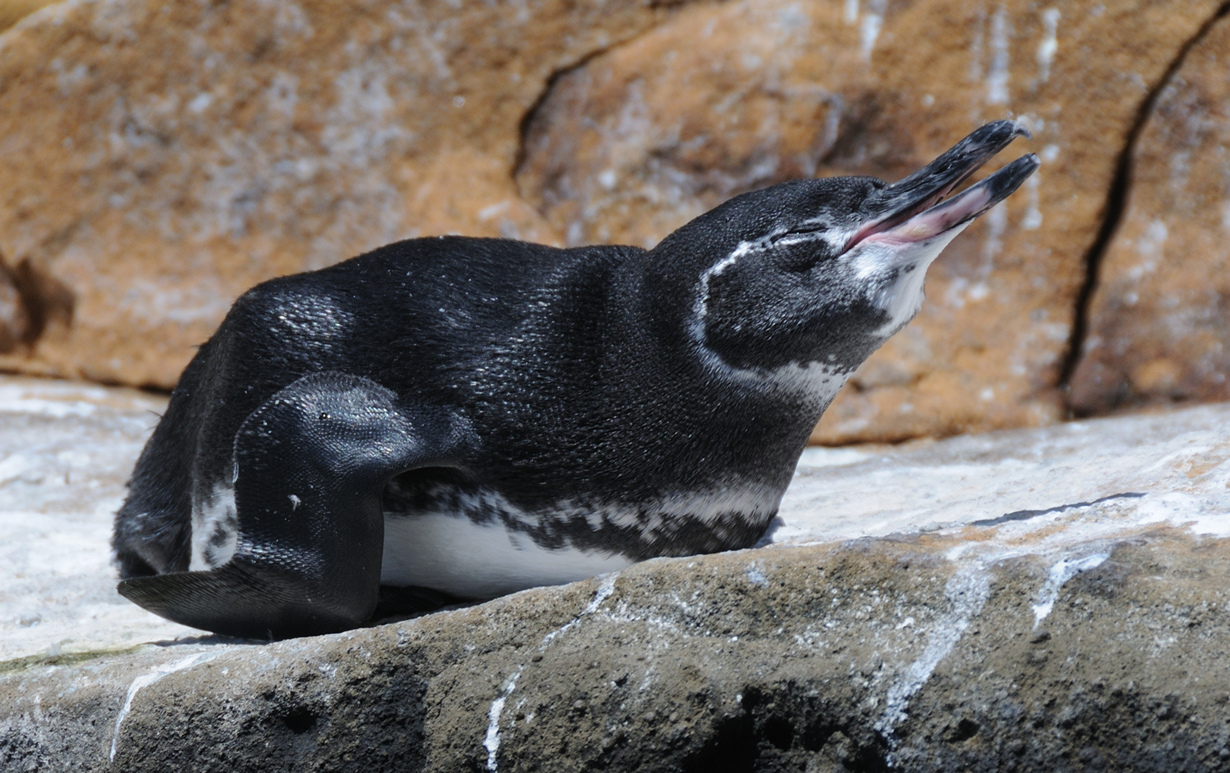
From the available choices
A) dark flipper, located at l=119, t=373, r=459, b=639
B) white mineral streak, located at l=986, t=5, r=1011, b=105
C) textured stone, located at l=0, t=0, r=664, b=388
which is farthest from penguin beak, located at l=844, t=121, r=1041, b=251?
textured stone, located at l=0, t=0, r=664, b=388

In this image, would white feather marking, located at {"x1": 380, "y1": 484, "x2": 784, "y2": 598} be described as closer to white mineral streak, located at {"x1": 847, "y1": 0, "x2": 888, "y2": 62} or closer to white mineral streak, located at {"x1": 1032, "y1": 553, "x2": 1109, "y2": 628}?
white mineral streak, located at {"x1": 1032, "y1": 553, "x2": 1109, "y2": 628}

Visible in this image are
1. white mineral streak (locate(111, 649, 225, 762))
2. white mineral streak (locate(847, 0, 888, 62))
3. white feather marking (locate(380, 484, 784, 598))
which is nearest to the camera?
white mineral streak (locate(111, 649, 225, 762))

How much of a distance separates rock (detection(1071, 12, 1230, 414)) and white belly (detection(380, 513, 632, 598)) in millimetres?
2598

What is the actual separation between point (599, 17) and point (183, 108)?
163 centimetres

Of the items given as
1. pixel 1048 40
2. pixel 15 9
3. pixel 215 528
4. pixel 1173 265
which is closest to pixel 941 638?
pixel 215 528

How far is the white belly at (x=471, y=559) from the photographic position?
247 cm

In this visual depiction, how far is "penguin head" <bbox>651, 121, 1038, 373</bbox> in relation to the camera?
2305 mm

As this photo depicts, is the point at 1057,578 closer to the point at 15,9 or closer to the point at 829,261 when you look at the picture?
the point at 829,261

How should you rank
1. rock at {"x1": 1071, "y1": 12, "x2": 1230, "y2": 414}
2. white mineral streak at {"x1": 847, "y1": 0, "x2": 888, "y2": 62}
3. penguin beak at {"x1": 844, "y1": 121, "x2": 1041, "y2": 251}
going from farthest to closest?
1. white mineral streak at {"x1": 847, "y1": 0, "x2": 888, "y2": 62}
2. rock at {"x1": 1071, "y1": 12, "x2": 1230, "y2": 414}
3. penguin beak at {"x1": 844, "y1": 121, "x2": 1041, "y2": 251}

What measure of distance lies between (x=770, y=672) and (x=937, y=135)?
3.20m

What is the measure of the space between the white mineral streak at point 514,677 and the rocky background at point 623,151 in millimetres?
2670

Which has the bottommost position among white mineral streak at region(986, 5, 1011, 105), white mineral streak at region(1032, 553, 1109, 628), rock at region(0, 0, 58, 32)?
white mineral streak at region(1032, 553, 1109, 628)

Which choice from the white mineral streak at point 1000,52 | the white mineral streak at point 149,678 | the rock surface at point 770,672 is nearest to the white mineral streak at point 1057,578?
the rock surface at point 770,672

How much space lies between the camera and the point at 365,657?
6.49ft
